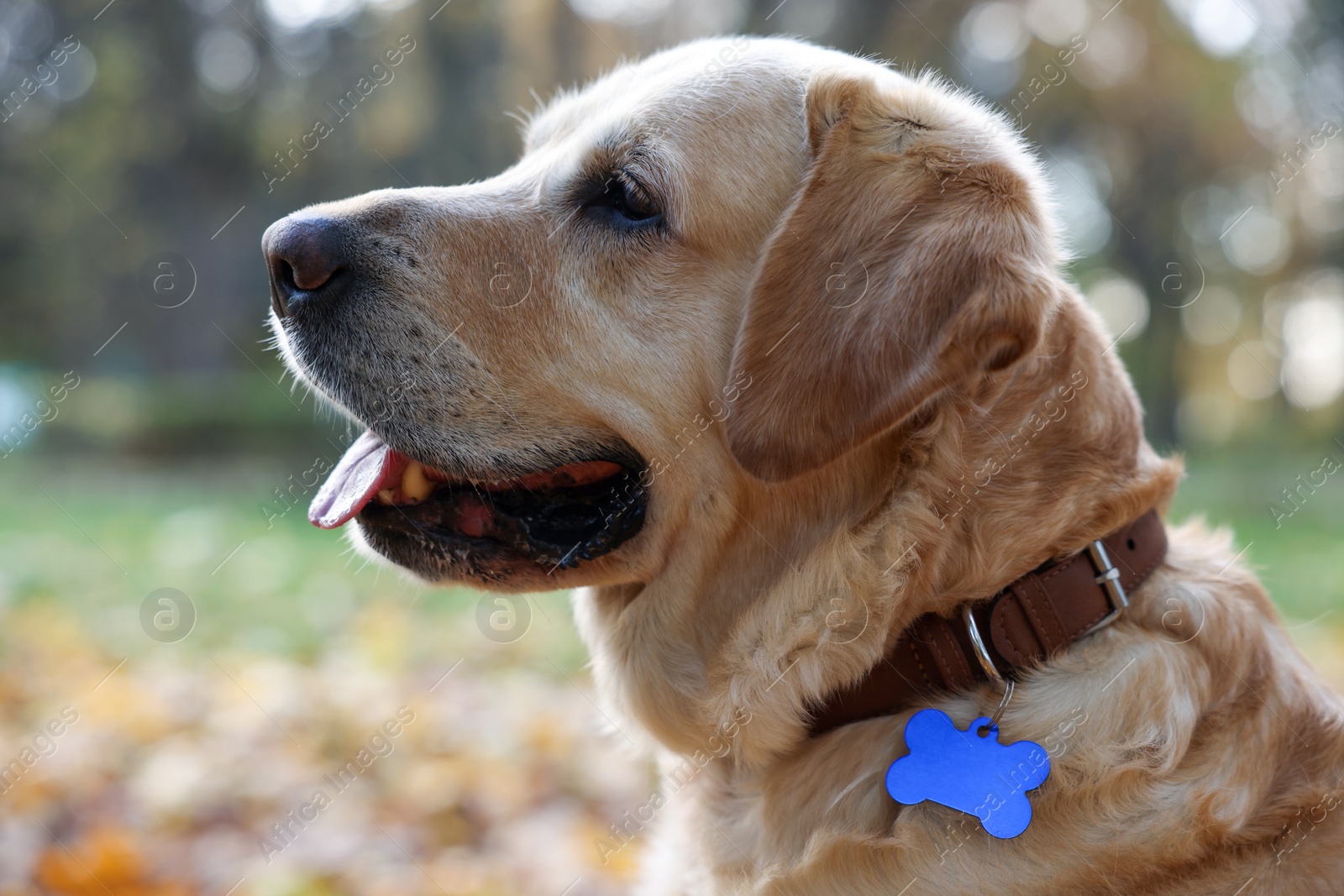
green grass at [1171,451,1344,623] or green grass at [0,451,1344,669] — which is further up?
green grass at [0,451,1344,669]

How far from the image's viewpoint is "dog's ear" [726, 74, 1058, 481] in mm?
2010

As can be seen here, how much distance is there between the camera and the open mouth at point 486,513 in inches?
95.7

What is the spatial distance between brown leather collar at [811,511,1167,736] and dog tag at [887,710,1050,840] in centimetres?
11

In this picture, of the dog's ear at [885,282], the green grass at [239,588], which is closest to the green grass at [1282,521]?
the dog's ear at [885,282]

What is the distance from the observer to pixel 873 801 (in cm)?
203

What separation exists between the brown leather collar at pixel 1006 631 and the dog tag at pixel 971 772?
4.3 inches

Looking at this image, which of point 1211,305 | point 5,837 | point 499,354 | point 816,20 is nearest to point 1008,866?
point 499,354

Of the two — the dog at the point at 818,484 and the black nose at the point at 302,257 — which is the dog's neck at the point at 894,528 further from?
the black nose at the point at 302,257

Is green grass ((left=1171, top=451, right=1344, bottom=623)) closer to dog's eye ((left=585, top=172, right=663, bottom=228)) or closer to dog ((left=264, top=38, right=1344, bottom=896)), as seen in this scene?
dog ((left=264, top=38, right=1344, bottom=896))

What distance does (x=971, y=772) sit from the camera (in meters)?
1.95

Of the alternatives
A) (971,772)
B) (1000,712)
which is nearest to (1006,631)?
(1000,712)

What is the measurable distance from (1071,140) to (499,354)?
22.8m

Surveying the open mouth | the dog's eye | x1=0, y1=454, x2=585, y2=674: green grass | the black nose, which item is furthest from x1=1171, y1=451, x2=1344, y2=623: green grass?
x1=0, y1=454, x2=585, y2=674: green grass

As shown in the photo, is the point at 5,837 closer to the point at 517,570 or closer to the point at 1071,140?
the point at 517,570
